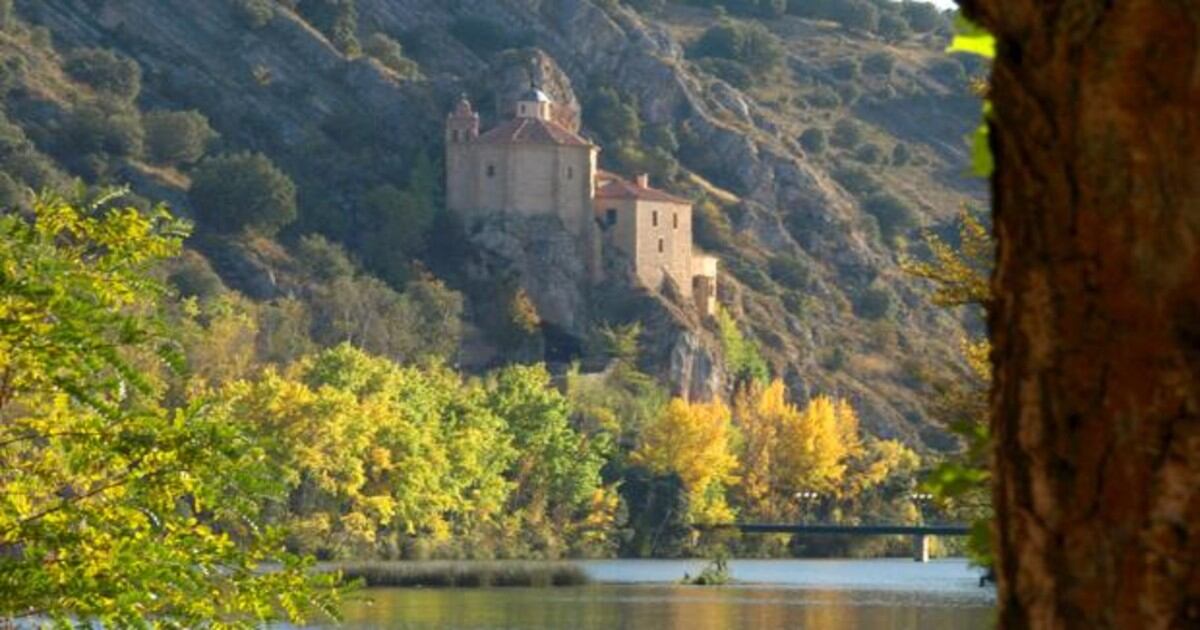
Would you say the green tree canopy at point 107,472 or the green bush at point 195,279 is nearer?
the green tree canopy at point 107,472

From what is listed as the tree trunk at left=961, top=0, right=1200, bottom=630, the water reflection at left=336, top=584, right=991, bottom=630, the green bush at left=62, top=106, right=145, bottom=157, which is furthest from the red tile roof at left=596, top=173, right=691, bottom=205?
the tree trunk at left=961, top=0, right=1200, bottom=630

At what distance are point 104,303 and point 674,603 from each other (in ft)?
201

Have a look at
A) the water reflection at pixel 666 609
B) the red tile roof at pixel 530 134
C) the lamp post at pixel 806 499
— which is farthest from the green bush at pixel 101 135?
the water reflection at pixel 666 609

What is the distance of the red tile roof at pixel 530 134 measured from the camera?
16900 centimetres

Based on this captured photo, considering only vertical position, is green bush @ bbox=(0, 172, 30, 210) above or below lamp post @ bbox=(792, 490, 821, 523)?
above

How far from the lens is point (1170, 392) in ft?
12.1

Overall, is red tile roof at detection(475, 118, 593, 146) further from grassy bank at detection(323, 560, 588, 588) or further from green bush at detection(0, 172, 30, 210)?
grassy bank at detection(323, 560, 588, 588)

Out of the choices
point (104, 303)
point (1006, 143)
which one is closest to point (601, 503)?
point (104, 303)

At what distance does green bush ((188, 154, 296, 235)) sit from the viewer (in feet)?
556

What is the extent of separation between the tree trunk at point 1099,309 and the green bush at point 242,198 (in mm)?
166580

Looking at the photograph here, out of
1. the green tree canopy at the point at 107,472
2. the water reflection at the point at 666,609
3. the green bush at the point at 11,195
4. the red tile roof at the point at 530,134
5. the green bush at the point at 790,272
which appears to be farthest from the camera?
the green bush at the point at 790,272

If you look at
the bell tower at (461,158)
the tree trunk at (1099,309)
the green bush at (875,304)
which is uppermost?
the bell tower at (461,158)

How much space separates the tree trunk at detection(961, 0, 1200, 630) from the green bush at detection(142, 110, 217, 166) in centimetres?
17377

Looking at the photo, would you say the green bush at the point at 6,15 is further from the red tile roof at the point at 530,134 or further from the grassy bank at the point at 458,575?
the grassy bank at the point at 458,575
